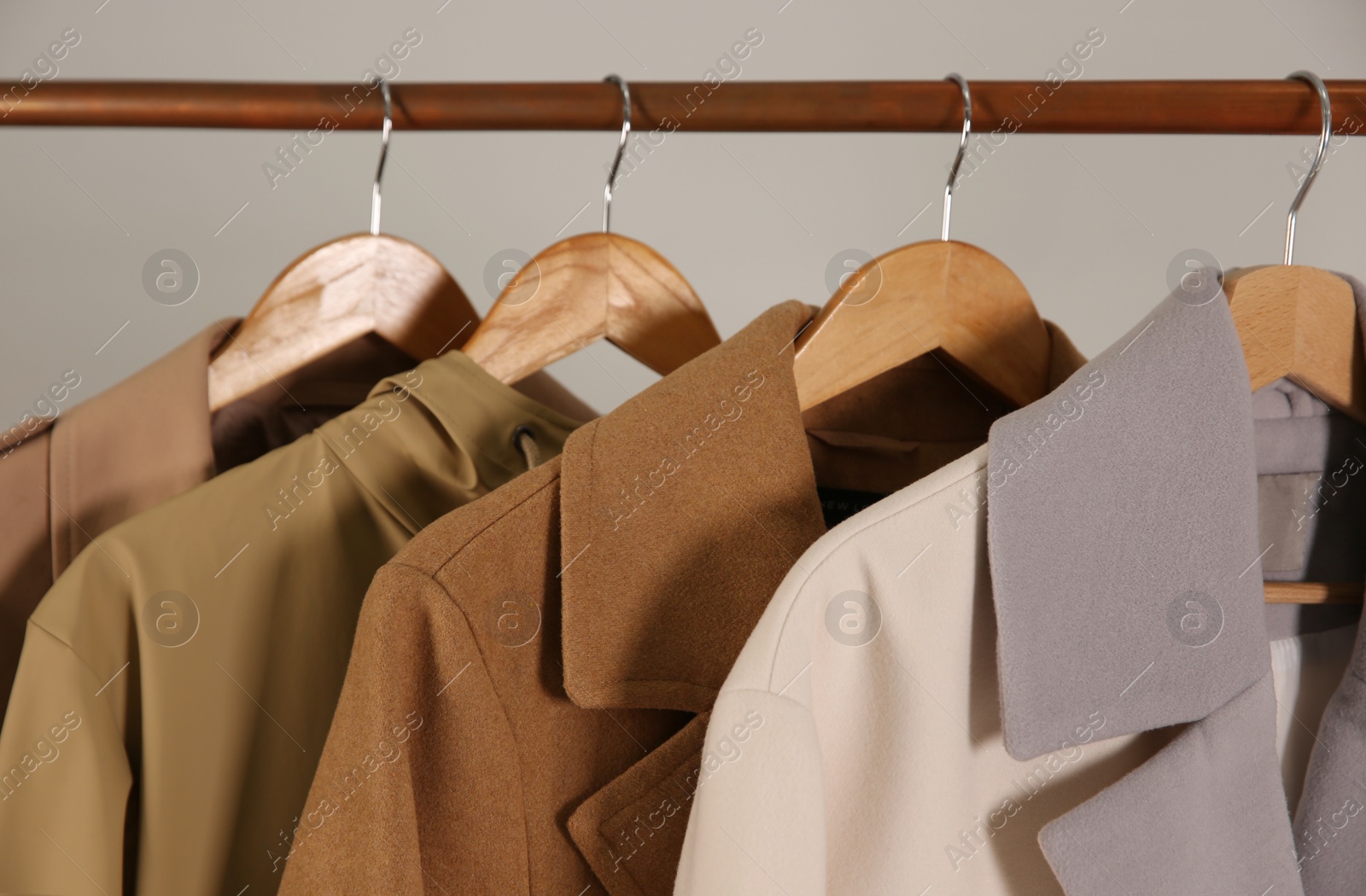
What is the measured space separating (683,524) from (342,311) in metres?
0.38

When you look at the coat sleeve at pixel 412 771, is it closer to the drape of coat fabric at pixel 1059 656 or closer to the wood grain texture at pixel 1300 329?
the drape of coat fabric at pixel 1059 656

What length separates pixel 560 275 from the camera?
0.82 m

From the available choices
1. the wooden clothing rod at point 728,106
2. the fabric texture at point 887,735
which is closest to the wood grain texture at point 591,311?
the wooden clothing rod at point 728,106

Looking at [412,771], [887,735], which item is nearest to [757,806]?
[887,735]

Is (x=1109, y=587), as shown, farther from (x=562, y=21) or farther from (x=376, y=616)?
(x=562, y=21)

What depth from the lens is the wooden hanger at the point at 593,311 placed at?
2.66 ft

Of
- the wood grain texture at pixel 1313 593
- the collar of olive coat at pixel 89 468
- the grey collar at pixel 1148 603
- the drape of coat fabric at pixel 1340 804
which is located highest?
the collar of olive coat at pixel 89 468

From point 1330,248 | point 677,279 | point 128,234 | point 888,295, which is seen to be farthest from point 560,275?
point 1330,248

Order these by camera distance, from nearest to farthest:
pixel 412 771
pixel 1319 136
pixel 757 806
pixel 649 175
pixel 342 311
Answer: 1. pixel 757 806
2. pixel 412 771
3. pixel 1319 136
4. pixel 342 311
5. pixel 649 175

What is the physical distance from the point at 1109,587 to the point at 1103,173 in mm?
1264

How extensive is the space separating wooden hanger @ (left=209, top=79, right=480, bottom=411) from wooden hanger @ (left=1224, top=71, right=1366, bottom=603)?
0.60 metres

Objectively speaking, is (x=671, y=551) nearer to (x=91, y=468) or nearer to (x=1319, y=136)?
(x=91, y=468)

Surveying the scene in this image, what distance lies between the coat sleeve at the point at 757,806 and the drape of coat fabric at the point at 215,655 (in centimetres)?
33

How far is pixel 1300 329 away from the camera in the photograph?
69cm
